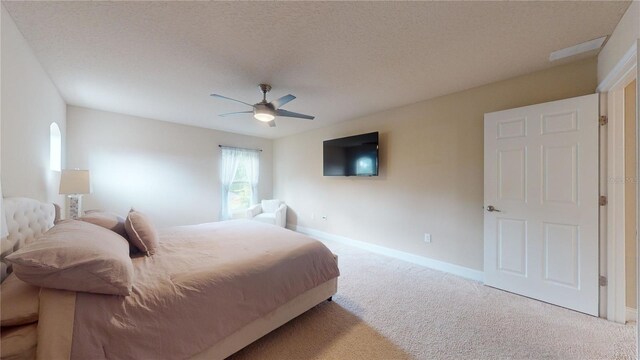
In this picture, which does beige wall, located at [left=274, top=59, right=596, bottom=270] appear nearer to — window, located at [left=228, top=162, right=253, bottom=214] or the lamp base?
window, located at [left=228, top=162, right=253, bottom=214]

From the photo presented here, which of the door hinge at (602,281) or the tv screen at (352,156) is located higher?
the tv screen at (352,156)

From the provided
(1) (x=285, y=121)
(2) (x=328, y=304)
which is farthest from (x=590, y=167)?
(1) (x=285, y=121)

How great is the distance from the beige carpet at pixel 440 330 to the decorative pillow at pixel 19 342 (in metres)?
1.07

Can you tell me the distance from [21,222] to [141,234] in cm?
69

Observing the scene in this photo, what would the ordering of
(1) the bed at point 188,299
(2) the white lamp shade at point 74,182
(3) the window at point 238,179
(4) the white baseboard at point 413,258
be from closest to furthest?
1. (1) the bed at point 188,299
2. (2) the white lamp shade at point 74,182
3. (4) the white baseboard at point 413,258
4. (3) the window at point 238,179

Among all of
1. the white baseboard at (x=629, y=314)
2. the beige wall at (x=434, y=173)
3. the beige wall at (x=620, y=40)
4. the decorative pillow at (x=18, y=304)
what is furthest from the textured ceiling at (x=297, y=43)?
the white baseboard at (x=629, y=314)

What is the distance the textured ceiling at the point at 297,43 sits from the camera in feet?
5.11

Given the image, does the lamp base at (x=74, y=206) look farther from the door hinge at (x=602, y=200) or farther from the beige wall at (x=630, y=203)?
the beige wall at (x=630, y=203)

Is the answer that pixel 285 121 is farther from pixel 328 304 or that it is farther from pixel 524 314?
pixel 524 314

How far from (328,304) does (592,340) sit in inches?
83.3

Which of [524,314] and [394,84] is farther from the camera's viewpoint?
[394,84]

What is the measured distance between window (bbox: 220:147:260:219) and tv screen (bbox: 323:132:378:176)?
2070mm

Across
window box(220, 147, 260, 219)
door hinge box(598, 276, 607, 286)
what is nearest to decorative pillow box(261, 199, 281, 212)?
window box(220, 147, 260, 219)

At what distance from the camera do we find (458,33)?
1796 mm
